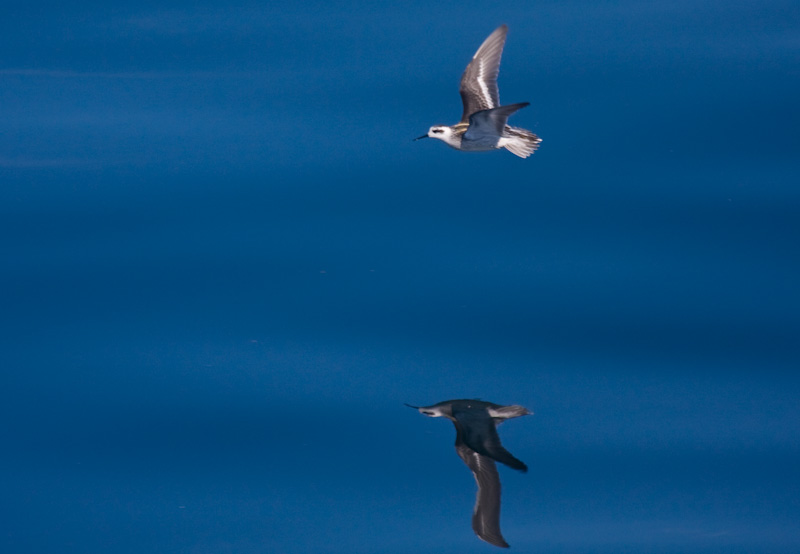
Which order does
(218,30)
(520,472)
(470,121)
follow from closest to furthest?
1. (520,472)
2. (470,121)
3. (218,30)

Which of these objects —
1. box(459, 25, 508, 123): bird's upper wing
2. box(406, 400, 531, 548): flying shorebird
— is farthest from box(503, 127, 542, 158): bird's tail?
box(406, 400, 531, 548): flying shorebird

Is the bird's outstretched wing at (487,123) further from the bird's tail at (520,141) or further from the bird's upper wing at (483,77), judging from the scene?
the bird's upper wing at (483,77)

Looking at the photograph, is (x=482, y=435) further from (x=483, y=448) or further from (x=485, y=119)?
(x=485, y=119)

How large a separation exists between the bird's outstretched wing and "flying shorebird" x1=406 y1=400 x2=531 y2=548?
6.13 ft

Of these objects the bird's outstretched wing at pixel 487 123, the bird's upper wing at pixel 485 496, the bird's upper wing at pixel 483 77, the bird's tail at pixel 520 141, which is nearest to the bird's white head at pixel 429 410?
the bird's upper wing at pixel 485 496

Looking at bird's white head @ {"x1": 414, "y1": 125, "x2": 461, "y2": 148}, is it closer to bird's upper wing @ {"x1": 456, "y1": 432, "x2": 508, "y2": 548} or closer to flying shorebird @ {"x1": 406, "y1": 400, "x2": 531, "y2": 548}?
flying shorebird @ {"x1": 406, "y1": 400, "x2": 531, "y2": 548}

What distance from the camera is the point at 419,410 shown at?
5.38m

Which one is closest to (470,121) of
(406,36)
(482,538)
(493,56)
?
(493,56)

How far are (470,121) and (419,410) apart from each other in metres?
1.98

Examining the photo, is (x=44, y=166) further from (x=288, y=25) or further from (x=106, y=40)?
(x=288, y=25)

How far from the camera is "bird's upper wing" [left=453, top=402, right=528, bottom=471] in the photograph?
16.7 ft

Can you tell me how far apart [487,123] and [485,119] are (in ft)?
0.24

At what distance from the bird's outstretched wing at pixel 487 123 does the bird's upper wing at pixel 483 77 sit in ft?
0.94

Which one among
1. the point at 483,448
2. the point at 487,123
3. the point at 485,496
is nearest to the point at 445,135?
the point at 487,123
